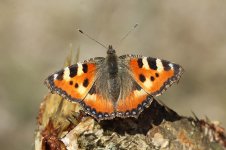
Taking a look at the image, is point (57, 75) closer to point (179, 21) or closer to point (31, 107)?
point (31, 107)

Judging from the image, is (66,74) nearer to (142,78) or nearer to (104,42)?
(142,78)

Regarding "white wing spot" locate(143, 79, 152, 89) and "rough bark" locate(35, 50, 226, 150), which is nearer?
"rough bark" locate(35, 50, 226, 150)

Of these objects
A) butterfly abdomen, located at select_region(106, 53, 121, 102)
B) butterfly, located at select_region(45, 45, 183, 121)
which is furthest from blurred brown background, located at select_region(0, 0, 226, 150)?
butterfly, located at select_region(45, 45, 183, 121)

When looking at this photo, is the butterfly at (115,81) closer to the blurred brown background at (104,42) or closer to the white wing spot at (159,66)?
the white wing spot at (159,66)

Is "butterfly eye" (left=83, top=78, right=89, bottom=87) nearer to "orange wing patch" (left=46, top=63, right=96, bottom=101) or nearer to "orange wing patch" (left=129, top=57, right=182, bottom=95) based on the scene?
"orange wing patch" (left=46, top=63, right=96, bottom=101)

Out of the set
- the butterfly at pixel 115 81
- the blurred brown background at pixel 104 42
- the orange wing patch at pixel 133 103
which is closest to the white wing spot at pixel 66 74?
the butterfly at pixel 115 81

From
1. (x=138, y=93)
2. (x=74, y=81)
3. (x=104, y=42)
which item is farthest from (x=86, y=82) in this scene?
(x=104, y=42)

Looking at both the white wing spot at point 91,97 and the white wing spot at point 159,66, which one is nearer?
the white wing spot at point 91,97

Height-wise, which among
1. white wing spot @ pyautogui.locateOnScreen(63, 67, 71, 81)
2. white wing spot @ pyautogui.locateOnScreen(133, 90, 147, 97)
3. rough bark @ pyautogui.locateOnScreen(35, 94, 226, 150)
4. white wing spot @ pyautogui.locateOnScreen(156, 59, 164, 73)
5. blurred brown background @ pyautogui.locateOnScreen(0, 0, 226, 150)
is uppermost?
blurred brown background @ pyautogui.locateOnScreen(0, 0, 226, 150)
